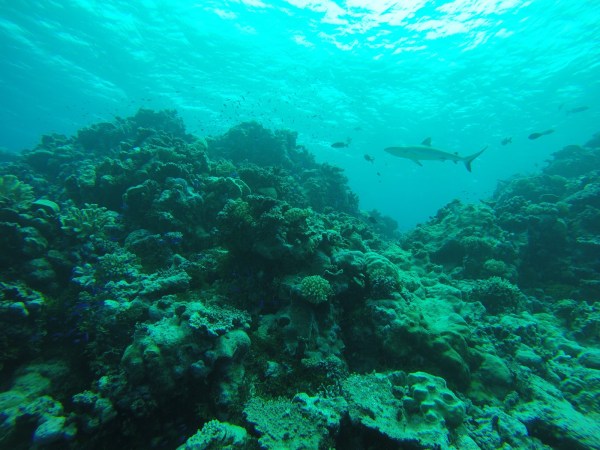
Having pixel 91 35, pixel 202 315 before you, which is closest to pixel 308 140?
Result: pixel 91 35

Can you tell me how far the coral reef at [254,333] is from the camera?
363 cm

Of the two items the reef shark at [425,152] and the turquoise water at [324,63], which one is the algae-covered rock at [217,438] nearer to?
the reef shark at [425,152]

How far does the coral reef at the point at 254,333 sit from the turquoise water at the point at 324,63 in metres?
16.9

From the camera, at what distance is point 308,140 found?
4447cm

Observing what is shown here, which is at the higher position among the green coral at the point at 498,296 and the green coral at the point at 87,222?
the green coral at the point at 498,296

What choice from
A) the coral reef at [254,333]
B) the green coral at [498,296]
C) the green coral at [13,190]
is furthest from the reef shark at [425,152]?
the green coral at [13,190]

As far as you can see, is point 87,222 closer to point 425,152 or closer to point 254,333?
point 254,333

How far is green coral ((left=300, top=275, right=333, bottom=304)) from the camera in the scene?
4.97 m

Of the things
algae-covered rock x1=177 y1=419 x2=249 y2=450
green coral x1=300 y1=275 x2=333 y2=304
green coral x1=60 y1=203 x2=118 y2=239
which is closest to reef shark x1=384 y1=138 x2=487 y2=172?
green coral x1=300 y1=275 x2=333 y2=304

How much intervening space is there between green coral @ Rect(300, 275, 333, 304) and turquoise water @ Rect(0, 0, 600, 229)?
19.9 metres

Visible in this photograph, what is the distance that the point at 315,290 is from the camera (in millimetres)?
4996

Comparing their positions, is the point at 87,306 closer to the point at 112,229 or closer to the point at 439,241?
the point at 112,229

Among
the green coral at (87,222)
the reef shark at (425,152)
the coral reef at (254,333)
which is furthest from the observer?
the reef shark at (425,152)

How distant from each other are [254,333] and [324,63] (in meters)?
25.0
